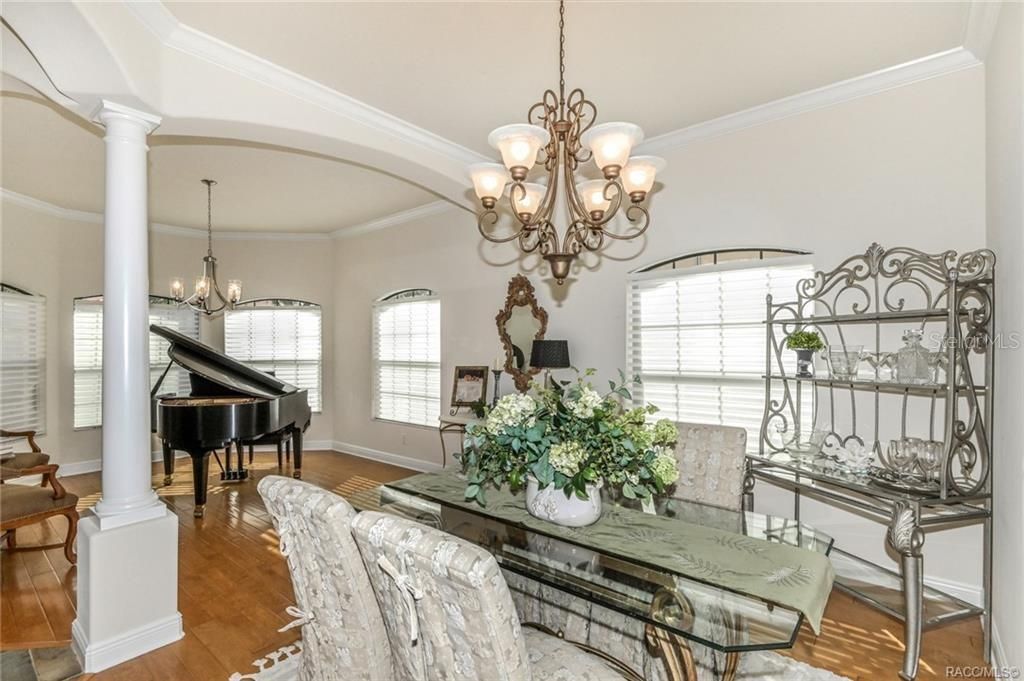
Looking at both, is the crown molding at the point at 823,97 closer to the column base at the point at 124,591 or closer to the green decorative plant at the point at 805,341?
the green decorative plant at the point at 805,341

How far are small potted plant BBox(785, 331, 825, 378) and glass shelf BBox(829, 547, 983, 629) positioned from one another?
3.64 ft

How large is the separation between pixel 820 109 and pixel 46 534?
253 inches

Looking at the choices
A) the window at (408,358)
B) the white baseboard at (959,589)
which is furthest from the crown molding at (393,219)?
the white baseboard at (959,589)

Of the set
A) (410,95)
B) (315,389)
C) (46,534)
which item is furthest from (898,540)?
(315,389)

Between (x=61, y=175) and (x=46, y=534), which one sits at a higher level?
(x=61, y=175)

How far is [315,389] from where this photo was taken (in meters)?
7.24

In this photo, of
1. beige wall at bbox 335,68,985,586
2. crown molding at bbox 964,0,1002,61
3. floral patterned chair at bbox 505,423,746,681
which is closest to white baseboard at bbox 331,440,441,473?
beige wall at bbox 335,68,985,586

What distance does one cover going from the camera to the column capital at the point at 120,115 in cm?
245

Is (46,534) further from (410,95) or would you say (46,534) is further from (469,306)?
(410,95)

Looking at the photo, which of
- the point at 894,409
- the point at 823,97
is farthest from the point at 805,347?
the point at 823,97

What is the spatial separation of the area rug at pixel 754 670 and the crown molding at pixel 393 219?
4240mm

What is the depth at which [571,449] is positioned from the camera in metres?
1.81

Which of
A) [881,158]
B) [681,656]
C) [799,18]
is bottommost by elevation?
[681,656]

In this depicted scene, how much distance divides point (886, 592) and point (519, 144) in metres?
3.22
